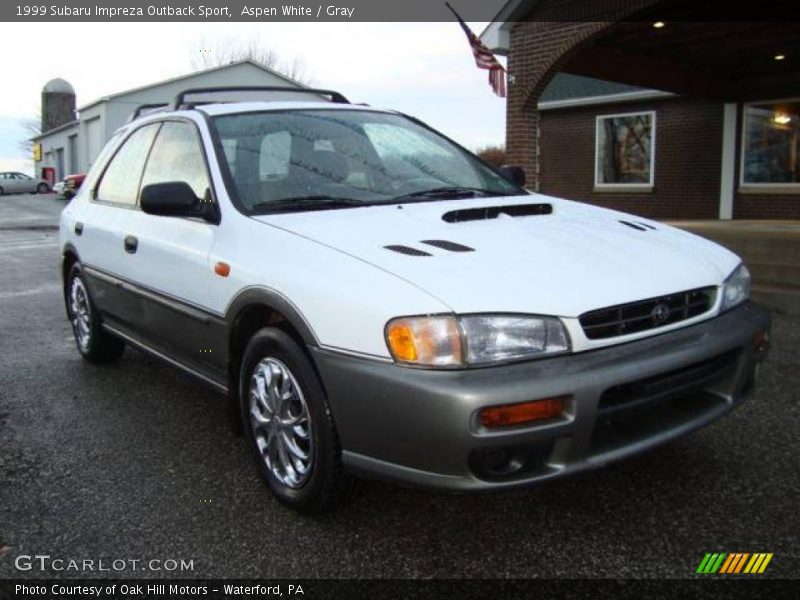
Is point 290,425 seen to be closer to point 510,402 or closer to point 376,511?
point 376,511

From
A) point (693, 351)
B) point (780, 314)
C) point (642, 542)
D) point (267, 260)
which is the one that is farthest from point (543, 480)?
point (780, 314)

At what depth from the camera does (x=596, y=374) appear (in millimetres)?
2352

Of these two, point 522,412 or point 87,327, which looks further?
point 87,327

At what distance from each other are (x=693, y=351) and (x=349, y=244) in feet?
4.13

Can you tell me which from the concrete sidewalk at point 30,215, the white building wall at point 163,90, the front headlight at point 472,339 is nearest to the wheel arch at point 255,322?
the front headlight at point 472,339

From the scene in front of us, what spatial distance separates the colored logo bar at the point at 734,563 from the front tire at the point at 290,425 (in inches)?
48.4

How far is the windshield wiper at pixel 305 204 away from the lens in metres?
3.24

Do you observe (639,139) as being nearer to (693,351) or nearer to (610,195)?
(610,195)

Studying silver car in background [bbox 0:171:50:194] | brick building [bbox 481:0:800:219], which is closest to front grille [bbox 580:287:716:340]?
brick building [bbox 481:0:800:219]

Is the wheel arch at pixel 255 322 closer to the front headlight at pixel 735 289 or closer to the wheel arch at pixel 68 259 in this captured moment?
the front headlight at pixel 735 289

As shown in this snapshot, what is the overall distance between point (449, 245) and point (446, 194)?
33.4 inches

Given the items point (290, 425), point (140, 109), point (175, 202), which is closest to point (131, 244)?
point (175, 202)

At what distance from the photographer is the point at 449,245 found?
274 cm

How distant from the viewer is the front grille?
2465mm
